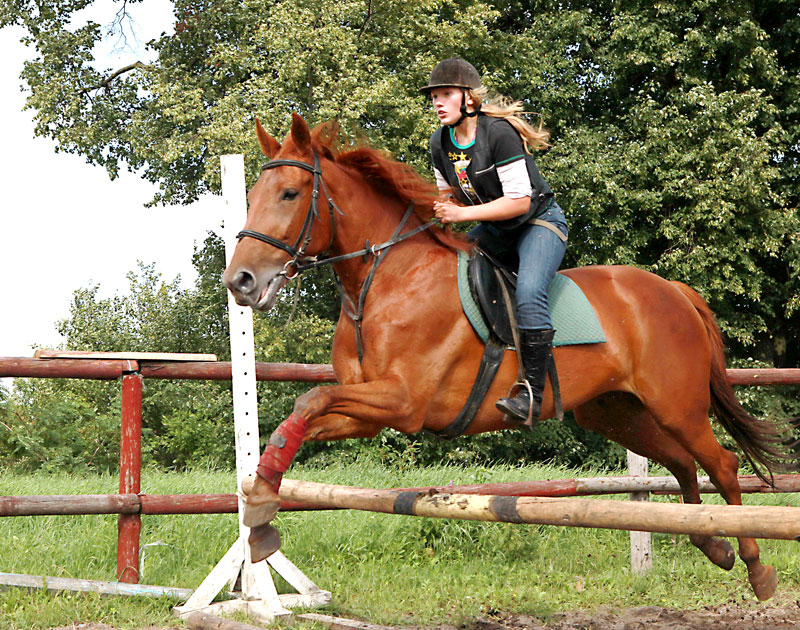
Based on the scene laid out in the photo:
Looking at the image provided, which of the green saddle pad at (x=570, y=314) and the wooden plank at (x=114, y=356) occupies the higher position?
the green saddle pad at (x=570, y=314)

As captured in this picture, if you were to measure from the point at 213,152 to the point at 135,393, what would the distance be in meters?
11.5

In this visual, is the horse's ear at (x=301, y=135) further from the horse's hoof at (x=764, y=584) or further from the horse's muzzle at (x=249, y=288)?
the horse's hoof at (x=764, y=584)

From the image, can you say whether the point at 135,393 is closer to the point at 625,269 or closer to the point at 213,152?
the point at 625,269

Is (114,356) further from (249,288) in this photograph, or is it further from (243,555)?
(249,288)

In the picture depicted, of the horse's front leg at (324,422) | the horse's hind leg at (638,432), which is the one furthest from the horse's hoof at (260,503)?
the horse's hind leg at (638,432)

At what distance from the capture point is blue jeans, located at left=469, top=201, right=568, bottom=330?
394cm

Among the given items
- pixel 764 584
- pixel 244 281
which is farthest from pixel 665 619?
pixel 244 281

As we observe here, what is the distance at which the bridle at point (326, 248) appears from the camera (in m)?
3.55

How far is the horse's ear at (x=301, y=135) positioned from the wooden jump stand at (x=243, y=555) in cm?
102

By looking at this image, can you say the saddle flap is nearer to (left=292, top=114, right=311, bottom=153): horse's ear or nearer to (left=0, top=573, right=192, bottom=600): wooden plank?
(left=292, top=114, right=311, bottom=153): horse's ear

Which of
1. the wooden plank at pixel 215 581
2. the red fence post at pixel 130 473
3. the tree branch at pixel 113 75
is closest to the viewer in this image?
the wooden plank at pixel 215 581

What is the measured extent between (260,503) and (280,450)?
0.72 ft

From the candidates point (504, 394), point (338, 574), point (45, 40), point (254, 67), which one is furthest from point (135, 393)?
point (45, 40)

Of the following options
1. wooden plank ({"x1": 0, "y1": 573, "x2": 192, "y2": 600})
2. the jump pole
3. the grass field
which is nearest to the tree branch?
the grass field
